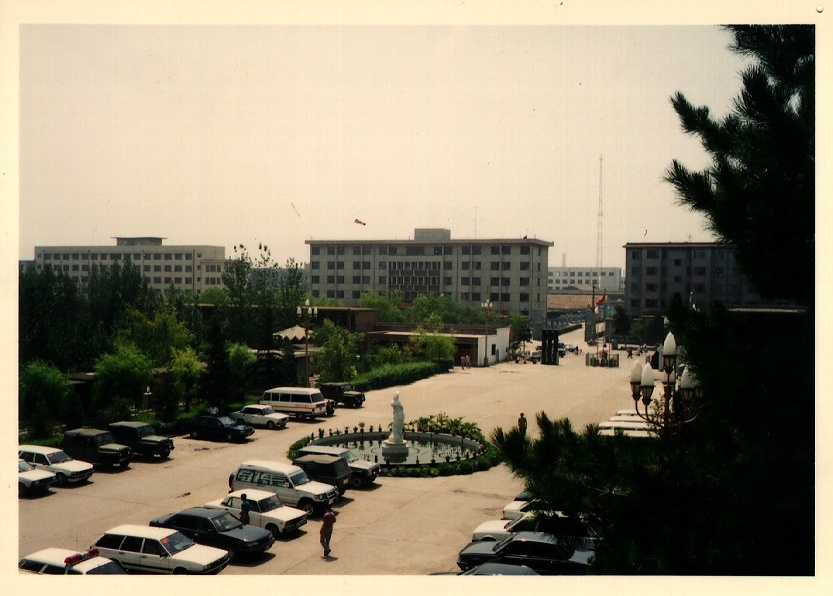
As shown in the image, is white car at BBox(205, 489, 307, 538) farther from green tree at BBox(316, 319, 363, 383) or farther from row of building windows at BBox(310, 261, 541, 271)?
row of building windows at BBox(310, 261, 541, 271)

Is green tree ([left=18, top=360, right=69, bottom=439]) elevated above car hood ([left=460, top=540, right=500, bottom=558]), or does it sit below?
above

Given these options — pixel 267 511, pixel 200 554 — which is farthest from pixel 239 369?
pixel 200 554

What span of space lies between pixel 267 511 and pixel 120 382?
11.4 m

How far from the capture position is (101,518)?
13.9 m

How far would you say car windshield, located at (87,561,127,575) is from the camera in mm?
9680

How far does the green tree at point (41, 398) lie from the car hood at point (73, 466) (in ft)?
13.0

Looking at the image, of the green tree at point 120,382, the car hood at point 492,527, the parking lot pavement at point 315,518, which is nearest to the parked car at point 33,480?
the parking lot pavement at point 315,518

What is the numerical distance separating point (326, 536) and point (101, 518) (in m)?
4.76

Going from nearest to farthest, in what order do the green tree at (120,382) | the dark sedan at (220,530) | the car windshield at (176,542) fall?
the car windshield at (176,542) < the dark sedan at (220,530) < the green tree at (120,382)

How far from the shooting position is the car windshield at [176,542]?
36.3 ft

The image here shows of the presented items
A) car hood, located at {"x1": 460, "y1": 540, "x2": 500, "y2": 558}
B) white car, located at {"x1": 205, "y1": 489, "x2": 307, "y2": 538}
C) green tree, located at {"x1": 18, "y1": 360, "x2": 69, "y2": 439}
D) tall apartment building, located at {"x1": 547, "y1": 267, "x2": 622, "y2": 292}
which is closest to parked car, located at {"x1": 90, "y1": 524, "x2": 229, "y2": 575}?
white car, located at {"x1": 205, "y1": 489, "x2": 307, "y2": 538}

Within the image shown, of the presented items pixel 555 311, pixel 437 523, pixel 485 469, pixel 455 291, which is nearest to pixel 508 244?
pixel 455 291

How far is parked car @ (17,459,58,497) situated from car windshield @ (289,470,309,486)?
521cm

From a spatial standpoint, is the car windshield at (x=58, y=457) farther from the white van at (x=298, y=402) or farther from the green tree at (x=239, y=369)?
the white van at (x=298, y=402)
